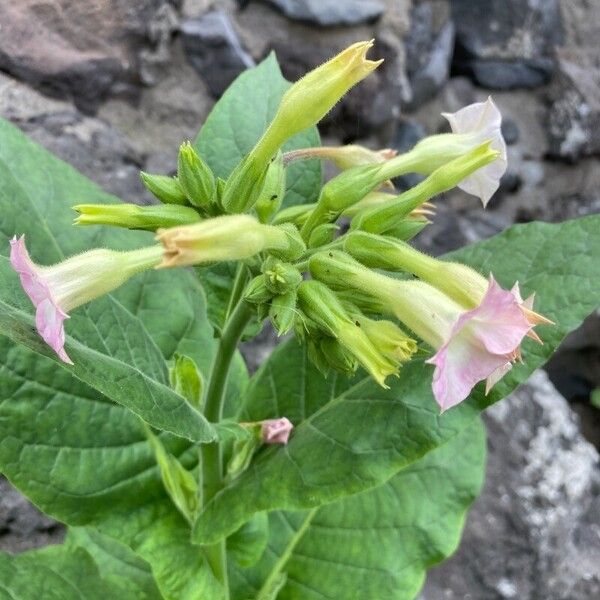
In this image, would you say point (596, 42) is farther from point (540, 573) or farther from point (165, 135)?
point (540, 573)

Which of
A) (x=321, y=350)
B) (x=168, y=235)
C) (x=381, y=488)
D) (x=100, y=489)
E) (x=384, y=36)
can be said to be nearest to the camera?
(x=168, y=235)

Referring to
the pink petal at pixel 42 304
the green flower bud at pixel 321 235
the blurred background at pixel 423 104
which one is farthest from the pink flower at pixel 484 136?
the blurred background at pixel 423 104

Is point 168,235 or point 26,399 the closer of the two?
point 168,235

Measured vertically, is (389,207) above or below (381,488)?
above

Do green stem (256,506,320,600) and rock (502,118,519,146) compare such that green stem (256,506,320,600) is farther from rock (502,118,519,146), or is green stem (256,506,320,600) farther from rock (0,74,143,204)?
rock (502,118,519,146)

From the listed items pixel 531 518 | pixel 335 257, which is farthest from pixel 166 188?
pixel 531 518

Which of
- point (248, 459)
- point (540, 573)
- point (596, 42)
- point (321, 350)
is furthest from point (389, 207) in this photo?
point (596, 42)
